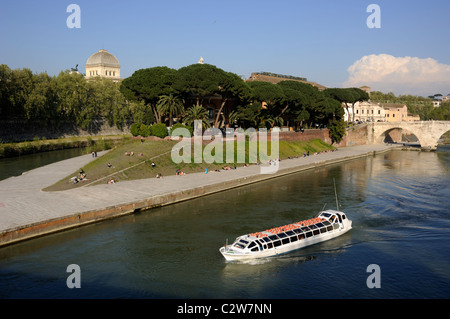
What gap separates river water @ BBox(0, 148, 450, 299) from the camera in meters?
24.7

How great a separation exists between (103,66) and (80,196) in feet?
462

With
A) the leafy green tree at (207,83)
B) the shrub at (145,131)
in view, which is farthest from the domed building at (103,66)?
the shrub at (145,131)

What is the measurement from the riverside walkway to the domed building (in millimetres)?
115476

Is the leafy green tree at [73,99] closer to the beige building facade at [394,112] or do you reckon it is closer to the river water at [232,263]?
the river water at [232,263]

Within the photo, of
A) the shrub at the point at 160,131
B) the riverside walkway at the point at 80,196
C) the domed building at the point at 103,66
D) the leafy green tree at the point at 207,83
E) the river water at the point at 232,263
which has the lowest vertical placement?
the river water at the point at 232,263

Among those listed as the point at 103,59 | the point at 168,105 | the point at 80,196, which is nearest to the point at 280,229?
the point at 80,196

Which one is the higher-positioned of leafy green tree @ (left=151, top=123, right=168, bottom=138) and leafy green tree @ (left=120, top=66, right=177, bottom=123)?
leafy green tree @ (left=120, top=66, right=177, bottom=123)

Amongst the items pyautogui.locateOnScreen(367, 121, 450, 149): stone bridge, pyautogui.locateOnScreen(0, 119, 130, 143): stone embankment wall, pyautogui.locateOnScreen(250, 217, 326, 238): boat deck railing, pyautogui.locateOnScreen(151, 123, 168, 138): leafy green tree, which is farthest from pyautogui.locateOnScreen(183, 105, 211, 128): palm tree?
pyautogui.locateOnScreen(367, 121, 450, 149): stone bridge

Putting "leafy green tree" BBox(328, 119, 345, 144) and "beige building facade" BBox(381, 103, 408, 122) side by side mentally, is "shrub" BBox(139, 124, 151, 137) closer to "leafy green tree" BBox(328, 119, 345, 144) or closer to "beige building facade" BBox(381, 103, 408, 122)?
"leafy green tree" BBox(328, 119, 345, 144)

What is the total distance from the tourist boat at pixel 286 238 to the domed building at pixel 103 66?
151 metres

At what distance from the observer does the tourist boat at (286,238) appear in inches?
1130

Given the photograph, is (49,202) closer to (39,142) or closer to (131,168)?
(131,168)
